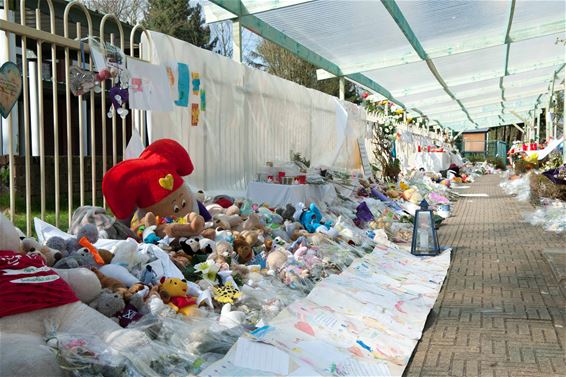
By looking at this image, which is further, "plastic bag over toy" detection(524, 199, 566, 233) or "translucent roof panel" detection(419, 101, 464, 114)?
"translucent roof panel" detection(419, 101, 464, 114)

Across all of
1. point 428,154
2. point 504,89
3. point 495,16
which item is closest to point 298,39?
point 495,16

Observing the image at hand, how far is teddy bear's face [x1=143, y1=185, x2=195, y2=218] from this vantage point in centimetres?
485

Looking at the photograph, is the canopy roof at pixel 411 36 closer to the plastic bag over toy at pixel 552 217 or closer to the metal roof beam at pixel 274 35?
the metal roof beam at pixel 274 35

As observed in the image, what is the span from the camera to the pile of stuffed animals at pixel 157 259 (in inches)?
107

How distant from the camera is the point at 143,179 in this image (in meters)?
4.76

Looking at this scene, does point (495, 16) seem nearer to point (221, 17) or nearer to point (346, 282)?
point (221, 17)

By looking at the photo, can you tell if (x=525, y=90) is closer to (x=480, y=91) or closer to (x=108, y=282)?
(x=480, y=91)

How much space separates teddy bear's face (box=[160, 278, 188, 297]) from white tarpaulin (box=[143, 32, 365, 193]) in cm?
239

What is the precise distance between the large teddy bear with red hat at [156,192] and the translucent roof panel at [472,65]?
33.6ft

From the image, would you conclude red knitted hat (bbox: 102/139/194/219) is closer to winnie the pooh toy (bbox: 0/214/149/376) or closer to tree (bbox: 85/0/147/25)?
winnie the pooh toy (bbox: 0/214/149/376)

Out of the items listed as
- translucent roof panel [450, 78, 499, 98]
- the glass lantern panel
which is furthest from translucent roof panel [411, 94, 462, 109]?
the glass lantern panel

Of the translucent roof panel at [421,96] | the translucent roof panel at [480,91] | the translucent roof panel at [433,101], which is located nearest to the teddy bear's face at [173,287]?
the translucent roof panel at [421,96]

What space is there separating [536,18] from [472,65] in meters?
4.17

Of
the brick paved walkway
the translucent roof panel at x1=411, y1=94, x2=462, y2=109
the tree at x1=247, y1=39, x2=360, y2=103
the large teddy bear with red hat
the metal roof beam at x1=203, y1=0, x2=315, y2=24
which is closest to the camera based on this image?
the brick paved walkway
